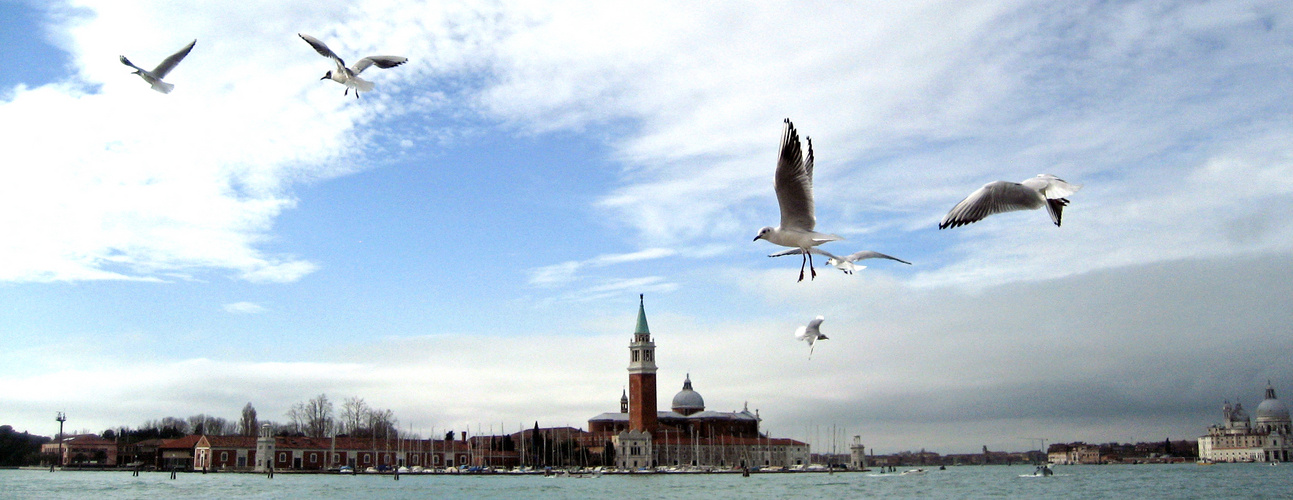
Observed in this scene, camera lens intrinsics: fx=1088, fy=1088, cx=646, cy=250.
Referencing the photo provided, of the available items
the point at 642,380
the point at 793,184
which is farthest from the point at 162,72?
the point at 642,380

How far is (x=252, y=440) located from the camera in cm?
7544

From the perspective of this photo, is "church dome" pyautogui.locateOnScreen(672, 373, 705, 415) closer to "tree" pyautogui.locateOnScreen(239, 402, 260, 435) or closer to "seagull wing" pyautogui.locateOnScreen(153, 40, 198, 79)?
"tree" pyautogui.locateOnScreen(239, 402, 260, 435)

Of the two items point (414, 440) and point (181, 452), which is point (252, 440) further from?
point (414, 440)

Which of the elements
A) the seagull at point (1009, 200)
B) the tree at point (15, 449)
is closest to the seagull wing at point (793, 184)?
the seagull at point (1009, 200)

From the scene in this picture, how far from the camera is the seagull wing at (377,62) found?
34.1 ft

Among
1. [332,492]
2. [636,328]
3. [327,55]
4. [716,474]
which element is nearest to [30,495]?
[332,492]

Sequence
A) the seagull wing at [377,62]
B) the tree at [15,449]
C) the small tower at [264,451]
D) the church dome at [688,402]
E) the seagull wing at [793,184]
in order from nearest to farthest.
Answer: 1. the seagull wing at [793,184]
2. the seagull wing at [377,62]
3. the small tower at [264,451]
4. the tree at [15,449]
5. the church dome at [688,402]

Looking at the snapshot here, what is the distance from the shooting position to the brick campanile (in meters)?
86.6

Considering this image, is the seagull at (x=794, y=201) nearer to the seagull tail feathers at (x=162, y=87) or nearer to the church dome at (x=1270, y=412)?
the seagull tail feathers at (x=162, y=87)

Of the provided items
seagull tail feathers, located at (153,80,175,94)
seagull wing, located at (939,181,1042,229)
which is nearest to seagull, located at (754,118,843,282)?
seagull wing, located at (939,181,1042,229)

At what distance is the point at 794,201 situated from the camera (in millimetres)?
9258

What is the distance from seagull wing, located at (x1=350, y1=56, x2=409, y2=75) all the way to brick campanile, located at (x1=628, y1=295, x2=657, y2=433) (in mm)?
76799

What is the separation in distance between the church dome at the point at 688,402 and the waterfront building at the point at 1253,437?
72.2 metres

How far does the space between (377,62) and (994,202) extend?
19.2 feet
